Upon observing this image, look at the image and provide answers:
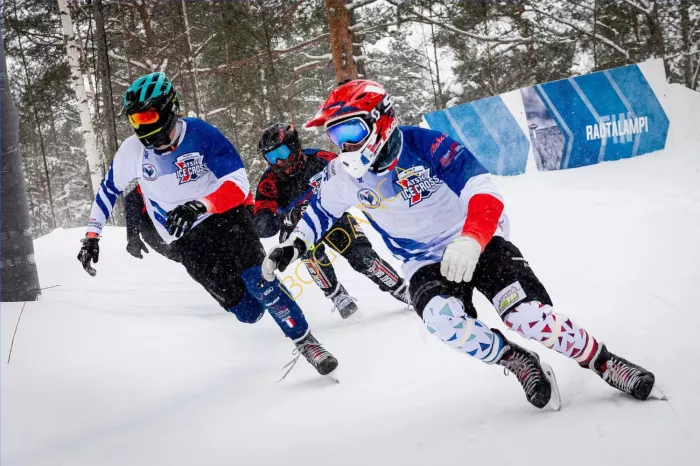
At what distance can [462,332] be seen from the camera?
2.70m

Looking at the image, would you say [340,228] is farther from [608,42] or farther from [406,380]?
[608,42]

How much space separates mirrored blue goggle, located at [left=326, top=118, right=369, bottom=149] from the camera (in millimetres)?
2844

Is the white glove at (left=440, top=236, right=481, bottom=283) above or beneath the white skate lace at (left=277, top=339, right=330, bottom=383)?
above

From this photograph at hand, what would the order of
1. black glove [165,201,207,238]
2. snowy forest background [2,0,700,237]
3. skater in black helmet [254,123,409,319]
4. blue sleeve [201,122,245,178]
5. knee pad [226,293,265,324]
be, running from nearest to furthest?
1. black glove [165,201,207,238]
2. blue sleeve [201,122,245,178]
3. knee pad [226,293,265,324]
4. skater in black helmet [254,123,409,319]
5. snowy forest background [2,0,700,237]

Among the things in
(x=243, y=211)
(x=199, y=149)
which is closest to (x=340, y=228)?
(x=243, y=211)

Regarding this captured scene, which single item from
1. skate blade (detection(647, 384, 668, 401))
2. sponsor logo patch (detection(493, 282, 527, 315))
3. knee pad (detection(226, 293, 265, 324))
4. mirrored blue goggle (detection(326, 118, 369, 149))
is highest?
mirrored blue goggle (detection(326, 118, 369, 149))

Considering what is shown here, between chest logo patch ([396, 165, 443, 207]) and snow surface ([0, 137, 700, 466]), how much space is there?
1172 millimetres

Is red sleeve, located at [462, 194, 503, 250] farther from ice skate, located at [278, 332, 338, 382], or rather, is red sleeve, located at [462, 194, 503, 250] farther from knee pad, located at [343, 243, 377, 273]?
knee pad, located at [343, 243, 377, 273]

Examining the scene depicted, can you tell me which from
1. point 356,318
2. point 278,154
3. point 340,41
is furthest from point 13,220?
point 340,41

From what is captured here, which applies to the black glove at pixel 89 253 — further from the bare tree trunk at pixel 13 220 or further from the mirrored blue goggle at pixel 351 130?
the mirrored blue goggle at pixel 351 130

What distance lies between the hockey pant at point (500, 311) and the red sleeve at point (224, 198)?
160 centimetres

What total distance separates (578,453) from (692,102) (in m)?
9.99

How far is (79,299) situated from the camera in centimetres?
555

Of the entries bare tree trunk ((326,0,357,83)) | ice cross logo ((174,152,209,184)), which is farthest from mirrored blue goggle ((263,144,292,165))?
bare tree trunk ((326,0,357,83))
